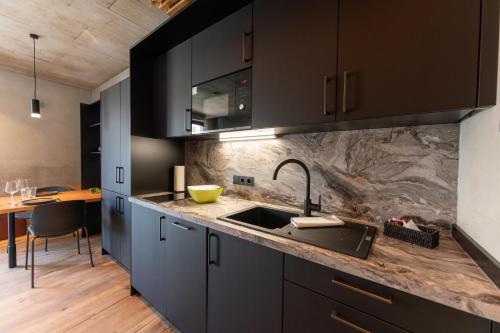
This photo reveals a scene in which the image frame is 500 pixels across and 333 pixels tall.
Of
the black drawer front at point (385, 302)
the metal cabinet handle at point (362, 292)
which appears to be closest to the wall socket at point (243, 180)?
the black drawer front at point (385, 302)

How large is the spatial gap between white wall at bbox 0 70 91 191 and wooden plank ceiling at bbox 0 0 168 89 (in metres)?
0.36

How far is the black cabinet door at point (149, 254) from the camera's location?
5.09 ft

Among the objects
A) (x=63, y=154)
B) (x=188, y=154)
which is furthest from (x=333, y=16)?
(x=63, y=154)

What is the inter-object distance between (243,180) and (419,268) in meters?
1.28

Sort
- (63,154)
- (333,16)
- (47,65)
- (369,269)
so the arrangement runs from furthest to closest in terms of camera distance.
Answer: (63,154) < (47,65) < (333,16) < (369,269)

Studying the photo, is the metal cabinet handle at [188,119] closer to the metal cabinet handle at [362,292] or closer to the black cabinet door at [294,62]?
the black cabinet door at [294,62]

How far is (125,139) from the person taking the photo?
6.63 feet

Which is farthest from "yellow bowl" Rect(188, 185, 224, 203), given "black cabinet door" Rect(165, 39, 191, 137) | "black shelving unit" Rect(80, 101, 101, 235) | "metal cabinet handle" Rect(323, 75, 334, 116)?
"black shelving unit" Rect(80, 101, 101, 235)

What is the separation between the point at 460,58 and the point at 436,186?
0.60 metres

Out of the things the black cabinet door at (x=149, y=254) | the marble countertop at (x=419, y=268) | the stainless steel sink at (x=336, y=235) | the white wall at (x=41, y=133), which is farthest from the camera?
the white wall at (x=41, y=133)

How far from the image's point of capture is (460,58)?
73cm

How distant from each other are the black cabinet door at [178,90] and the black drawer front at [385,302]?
4.34 feet

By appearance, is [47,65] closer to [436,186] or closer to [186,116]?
[186,116]

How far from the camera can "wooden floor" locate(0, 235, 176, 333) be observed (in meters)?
1.56
